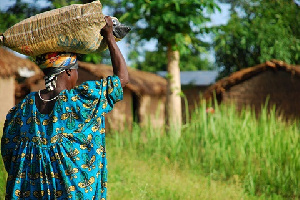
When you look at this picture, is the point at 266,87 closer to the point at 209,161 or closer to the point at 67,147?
the point at 209,161

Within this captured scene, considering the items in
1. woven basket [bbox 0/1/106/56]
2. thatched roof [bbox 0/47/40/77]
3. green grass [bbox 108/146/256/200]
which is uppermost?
thatched roof [bbox 0/47/40/77]

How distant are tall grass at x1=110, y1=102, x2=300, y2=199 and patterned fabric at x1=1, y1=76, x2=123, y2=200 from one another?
143 inches

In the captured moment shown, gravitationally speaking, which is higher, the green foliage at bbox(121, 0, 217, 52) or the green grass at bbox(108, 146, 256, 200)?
the green foliage at bbox(121, 0, 217, 52)

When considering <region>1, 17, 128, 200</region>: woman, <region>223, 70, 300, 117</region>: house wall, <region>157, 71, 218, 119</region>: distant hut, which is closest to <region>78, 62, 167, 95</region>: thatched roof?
<region>157, 71, 218, 119</region>: distant hut

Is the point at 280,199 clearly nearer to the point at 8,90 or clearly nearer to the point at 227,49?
the point at 8,90

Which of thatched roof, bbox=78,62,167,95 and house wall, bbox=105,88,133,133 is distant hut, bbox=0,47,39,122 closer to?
thatched roof, bbox=78,62,167,95

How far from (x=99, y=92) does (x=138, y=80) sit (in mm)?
12851

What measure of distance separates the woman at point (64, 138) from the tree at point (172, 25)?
4.76 metres

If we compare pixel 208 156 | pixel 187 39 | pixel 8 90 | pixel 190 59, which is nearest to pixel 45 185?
pixel 208 156

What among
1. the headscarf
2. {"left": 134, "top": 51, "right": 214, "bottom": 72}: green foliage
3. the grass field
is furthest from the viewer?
{"left": 134, "top": 51, "right": 214, "bottom": 72}: green foliage

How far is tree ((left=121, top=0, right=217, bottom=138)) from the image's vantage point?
7.54 metres

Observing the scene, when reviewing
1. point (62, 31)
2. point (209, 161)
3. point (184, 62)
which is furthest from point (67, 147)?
point (184, 62)

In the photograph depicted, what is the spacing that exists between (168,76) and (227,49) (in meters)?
8.47

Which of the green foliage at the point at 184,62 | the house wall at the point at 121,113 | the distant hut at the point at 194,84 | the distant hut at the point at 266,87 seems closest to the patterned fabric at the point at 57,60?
the distant hut at the point at 266,87
